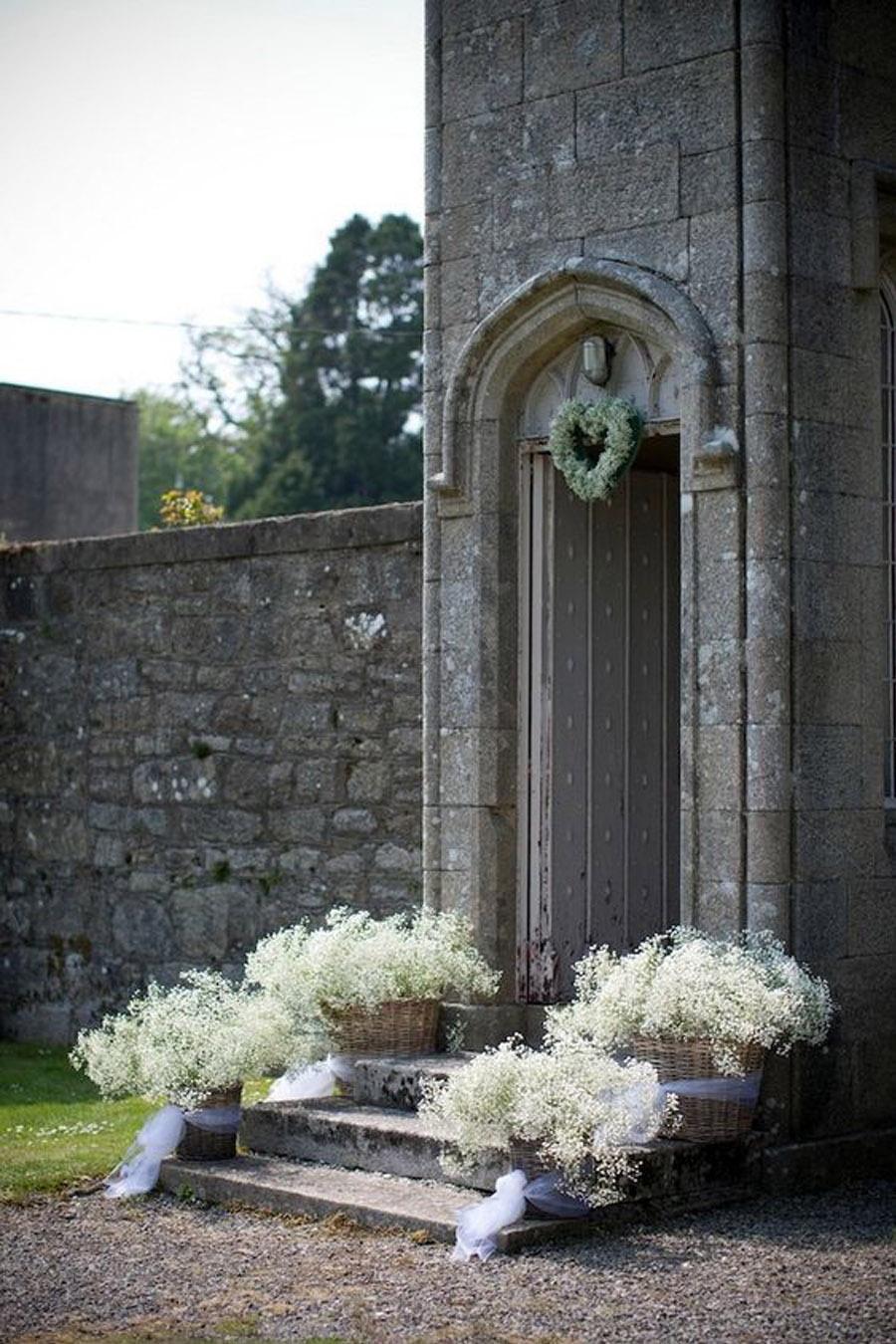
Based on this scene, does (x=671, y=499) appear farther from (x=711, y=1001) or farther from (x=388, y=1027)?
(x=711, y=1001)

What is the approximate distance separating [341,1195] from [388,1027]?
44.7 inches

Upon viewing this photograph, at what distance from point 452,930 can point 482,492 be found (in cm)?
170

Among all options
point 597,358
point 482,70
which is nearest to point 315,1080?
point 597,358

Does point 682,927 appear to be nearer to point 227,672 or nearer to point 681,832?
point 681,832

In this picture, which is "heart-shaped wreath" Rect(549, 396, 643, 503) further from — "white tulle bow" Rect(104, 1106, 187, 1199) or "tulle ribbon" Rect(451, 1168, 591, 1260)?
"white tulle bow" Rect(104, 1106, 187, 1199)

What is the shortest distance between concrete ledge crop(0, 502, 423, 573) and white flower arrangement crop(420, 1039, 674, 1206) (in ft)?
11.0

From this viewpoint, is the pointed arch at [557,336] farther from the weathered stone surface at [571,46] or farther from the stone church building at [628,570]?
the weathered stone surface at [571,46]

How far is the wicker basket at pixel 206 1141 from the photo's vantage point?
7535 mm

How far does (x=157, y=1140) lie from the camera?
24.6ft

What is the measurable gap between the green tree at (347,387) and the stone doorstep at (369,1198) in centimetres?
2664

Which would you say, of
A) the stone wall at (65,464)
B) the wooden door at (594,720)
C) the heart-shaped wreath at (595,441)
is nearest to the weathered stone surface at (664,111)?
the heart-shaped wreath at (595,441)

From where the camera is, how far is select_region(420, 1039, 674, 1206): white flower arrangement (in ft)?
21.3

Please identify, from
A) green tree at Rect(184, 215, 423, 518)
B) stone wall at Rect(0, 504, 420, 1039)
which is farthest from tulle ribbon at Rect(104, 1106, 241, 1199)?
green tree at Rect(184, 215, 423, 518)

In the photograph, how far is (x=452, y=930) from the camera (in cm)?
812
